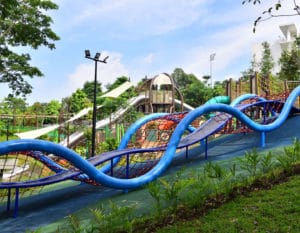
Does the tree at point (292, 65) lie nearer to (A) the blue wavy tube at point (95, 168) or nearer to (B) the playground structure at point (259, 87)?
(B) the playground structure at point (259, 87)

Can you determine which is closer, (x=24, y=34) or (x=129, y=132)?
(x=129, y=132)

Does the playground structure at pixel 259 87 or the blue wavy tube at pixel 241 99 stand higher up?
the playground structure at pixel 259 87

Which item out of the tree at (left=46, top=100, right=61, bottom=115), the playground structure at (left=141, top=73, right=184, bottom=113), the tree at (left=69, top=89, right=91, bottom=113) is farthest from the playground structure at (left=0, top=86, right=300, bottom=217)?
the tree at (left=46, top=100, right=61, bottom=115)

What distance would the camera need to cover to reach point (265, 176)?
17.5 feet

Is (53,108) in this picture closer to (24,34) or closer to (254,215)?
(24,34)

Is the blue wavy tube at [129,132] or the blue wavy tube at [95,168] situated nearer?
the blue wavy tube at [95,168]

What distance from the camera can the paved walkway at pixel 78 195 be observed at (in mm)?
5836

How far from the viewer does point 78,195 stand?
766 cm

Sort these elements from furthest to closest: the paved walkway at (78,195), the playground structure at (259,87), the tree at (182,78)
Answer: the tree at (182,78) < the playground structure at (259,87) < the paved walkway at (78,195)

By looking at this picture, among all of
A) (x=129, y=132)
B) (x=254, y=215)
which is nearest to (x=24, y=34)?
(x=129, y=132)

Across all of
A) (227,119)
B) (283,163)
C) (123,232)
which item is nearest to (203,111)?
(227,119)

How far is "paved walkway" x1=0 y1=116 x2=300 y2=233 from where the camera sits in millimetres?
5836

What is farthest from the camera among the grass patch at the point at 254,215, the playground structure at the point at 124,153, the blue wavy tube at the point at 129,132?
the blue wavy tube at the point at 129,132

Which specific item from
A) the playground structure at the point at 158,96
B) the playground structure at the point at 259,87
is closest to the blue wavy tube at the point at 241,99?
the playground structure at the point at 259,87
